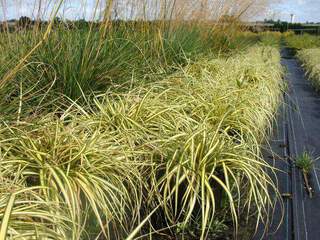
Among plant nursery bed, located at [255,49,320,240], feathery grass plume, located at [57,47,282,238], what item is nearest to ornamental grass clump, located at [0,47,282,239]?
feathery grass plume, located at [57,47,282,238]

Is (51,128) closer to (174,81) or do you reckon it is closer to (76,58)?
(76,58)

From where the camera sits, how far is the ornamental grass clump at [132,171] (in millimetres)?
1467

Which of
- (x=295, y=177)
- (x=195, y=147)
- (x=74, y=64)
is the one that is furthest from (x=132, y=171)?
(x=295, y=177)

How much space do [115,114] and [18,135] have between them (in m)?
0.58

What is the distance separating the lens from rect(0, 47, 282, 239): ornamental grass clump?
147cm


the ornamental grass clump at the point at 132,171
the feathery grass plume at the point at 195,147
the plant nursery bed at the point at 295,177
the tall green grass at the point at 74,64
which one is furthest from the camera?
the tall green grass at the point at 74,64

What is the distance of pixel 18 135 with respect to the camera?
1671mm

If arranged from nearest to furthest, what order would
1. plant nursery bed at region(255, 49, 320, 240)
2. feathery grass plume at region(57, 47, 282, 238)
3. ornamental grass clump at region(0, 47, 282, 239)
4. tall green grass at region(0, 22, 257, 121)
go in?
ornamental grass clump at region(0, 47, 282, 239) → feathery grass plume at region(57, 47, 282, 238) → plant nursery bed at region(255, 49, 320, 240) → tall green grass at region(0, 22, 257, 121)

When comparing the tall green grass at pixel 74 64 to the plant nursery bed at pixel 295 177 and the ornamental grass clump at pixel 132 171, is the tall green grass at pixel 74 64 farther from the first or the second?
the plant nursery bed at pixel 295 177

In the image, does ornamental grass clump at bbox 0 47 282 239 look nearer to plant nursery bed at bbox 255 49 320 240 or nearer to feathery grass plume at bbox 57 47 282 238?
feathery grass plume at bbox 57 47 282 238

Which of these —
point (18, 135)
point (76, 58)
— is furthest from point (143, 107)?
point (18, 135)

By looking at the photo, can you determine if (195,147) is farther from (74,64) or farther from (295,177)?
(74,64)

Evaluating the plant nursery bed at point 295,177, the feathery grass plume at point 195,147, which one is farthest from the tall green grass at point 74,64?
the plant nursery bed at point 295,177

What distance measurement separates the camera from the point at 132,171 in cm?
172
